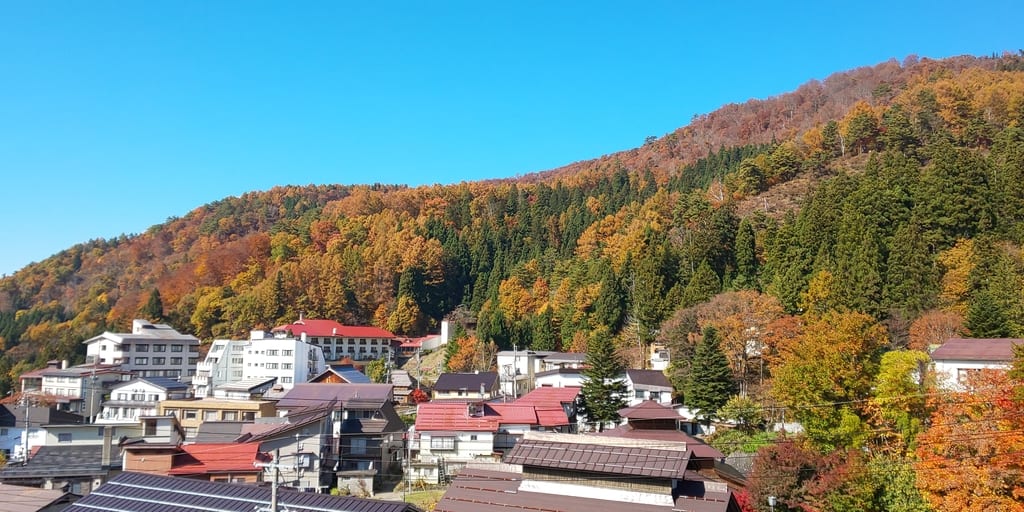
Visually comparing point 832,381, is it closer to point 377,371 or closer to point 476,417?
point 476,417

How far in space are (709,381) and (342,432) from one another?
49.6 ft

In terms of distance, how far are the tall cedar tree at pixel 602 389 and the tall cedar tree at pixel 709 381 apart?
119 inches

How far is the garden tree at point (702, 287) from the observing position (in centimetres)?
3628

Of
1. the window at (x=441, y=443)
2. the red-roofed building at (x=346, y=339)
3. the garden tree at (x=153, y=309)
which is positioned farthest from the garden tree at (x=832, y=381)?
the garden tree at (x=153, y=309)

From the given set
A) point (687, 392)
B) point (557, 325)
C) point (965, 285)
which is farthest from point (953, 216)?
point (557, 325)

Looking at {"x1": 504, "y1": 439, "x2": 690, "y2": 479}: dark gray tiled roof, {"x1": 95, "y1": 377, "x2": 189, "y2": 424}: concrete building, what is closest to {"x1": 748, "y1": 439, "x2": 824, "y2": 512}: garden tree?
{"x1": 504, "y1": 439, "x2": 690, "y2": 479}: dark gray tiled roof

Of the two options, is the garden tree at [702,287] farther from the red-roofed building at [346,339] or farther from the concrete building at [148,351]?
the concrete building at [148,351]

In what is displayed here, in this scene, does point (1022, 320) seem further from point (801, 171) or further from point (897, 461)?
point (801, 171)

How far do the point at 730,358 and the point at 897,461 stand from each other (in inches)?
479

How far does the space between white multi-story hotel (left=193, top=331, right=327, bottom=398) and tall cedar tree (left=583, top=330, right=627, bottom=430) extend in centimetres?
2108

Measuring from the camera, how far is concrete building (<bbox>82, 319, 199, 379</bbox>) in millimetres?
47469

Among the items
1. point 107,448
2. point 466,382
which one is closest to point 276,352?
point 466,382

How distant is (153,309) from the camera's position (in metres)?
56.2

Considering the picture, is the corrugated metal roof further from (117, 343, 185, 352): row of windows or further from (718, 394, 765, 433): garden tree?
(117, 343, 185, 352): row of windows
